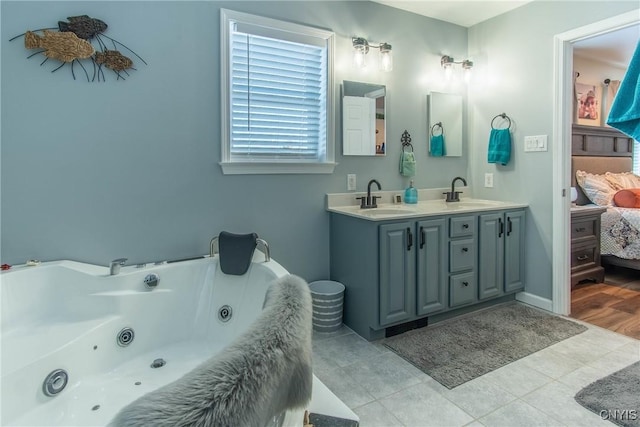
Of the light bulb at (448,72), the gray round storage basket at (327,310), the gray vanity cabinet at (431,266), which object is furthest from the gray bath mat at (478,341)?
the light bulb at (448,72)

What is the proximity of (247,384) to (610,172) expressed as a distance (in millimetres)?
5425

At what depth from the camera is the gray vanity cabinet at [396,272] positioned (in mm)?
2367

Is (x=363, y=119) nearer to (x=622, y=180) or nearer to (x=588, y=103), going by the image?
(x=588, y=103)

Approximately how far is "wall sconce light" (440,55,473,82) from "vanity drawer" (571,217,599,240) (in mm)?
1695

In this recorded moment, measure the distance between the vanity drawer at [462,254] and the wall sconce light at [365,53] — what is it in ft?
4.89

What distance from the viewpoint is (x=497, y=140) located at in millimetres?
3127

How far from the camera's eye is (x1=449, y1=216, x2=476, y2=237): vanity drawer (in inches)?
104

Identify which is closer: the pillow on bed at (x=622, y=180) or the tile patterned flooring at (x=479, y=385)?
the tile patterned flooring at (x=479, y=385)

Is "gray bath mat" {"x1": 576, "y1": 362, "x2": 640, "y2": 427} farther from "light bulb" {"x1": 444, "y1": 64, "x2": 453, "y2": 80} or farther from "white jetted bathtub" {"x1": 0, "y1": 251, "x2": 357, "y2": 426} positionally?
"light bulb" {"x1": 444, "y1": 64, "x2": 453, "y2": 80}

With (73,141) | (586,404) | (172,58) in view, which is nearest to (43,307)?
(73,141)

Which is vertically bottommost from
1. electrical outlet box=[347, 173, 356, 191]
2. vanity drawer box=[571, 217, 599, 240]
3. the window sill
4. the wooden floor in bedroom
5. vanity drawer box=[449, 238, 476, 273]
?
the wooden floor in bedroom

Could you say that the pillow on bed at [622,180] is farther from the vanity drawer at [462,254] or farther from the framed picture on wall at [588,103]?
the vanity drawer at [462,254]

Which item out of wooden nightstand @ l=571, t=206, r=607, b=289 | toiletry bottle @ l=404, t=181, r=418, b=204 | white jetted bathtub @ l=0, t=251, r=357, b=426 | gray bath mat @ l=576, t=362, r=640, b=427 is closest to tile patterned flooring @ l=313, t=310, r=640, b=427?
gray bath mat @ l=576, t=362, r=640, b=427

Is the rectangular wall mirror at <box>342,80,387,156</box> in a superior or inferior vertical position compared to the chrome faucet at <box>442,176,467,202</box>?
superior
